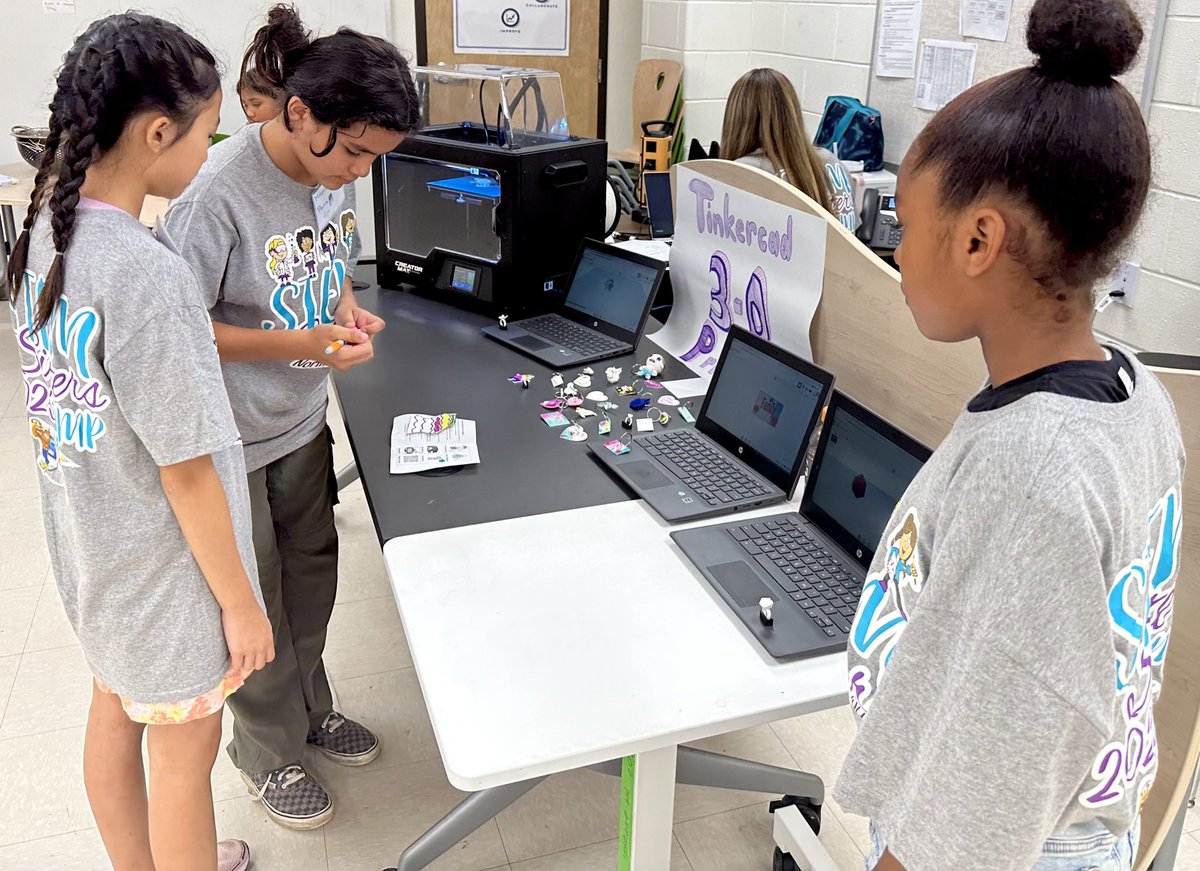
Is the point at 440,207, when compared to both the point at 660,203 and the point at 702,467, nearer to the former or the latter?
the point at 660,203

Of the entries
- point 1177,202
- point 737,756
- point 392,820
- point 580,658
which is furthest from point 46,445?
point 1177,202

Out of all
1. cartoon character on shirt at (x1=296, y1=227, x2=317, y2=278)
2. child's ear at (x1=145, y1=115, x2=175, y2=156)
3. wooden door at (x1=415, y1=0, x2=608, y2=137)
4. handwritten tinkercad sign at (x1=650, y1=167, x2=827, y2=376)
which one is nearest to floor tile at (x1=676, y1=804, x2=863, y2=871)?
handwritten tinkercad sign at (x1=650, y1=167, x2=827, y2=376)

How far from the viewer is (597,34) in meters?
5.23

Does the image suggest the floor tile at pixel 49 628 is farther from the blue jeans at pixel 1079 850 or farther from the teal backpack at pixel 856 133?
the teal backpack at pixel 856 133

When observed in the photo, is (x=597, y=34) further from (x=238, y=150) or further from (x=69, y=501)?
(x=69, y=501)

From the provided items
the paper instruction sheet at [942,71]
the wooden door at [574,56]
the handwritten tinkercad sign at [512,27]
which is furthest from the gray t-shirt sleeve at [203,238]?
the handwritten tinkercad sign at [512,27]

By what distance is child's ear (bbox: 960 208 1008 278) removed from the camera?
63cm

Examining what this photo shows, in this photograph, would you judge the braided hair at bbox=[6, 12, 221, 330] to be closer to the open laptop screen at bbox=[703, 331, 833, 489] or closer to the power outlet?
the open laptop screen at bbox=[703, 331, 833, 489]

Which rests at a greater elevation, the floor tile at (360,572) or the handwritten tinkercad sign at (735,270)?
the handwritten tinkercad sign at (735,270)

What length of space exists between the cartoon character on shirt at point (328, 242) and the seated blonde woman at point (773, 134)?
1555 millimetres

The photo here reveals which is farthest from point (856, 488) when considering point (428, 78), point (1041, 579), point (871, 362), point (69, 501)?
point (428, 78)

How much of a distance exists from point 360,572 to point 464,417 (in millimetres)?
1058

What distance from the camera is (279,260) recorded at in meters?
1.39

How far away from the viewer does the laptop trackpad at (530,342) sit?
1.98m
